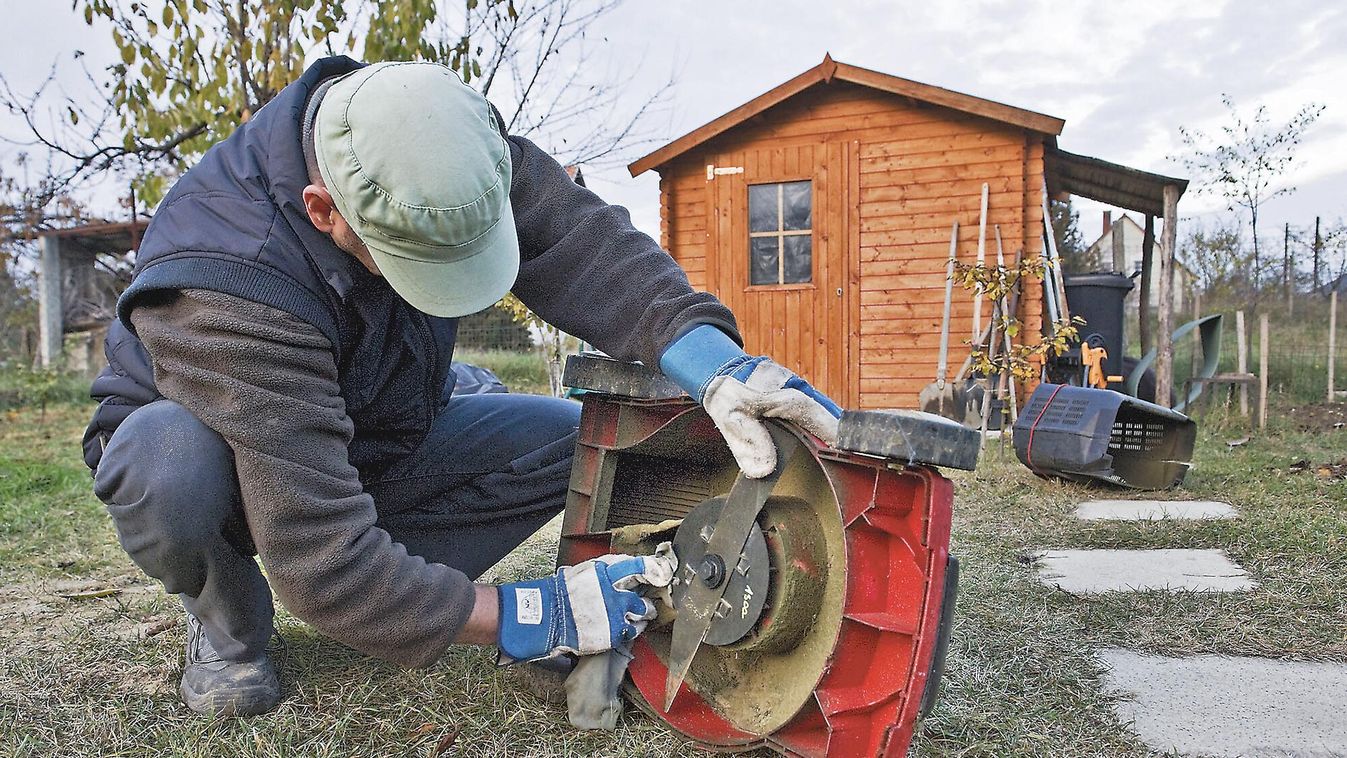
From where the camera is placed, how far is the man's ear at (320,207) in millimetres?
1384

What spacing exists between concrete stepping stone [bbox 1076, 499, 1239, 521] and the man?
90.5 inches

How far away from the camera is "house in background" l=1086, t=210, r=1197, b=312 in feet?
36.7

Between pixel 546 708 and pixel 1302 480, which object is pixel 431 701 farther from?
pixel 1302 480

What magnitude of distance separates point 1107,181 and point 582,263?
787 centimetres

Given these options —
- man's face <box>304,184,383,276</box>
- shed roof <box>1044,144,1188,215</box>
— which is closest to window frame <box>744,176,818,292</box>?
shed roof <box>1044,144,1188,215</box>

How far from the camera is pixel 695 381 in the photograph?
1513 millimetres

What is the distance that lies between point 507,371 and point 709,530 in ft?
39.2

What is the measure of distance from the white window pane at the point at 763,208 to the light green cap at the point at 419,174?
7436 mm

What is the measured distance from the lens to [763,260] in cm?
869

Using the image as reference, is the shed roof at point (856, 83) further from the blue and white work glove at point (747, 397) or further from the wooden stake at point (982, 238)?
the blue and white work glove at point (747, 397)

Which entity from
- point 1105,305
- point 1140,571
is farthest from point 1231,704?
point 1105,305

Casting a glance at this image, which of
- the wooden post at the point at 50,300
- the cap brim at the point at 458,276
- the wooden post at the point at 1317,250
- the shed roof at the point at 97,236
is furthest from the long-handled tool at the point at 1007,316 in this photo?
the wooden post at the point at 50,300

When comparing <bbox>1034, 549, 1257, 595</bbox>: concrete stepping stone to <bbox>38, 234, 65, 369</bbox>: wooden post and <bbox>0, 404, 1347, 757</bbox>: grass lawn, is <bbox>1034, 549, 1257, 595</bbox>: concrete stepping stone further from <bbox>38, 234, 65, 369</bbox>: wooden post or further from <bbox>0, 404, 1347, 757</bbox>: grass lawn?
<bbox>38, 234, 65, 369</bbox>: wooden post

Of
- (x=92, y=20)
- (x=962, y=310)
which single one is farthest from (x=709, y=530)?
(x=962, y=310)
